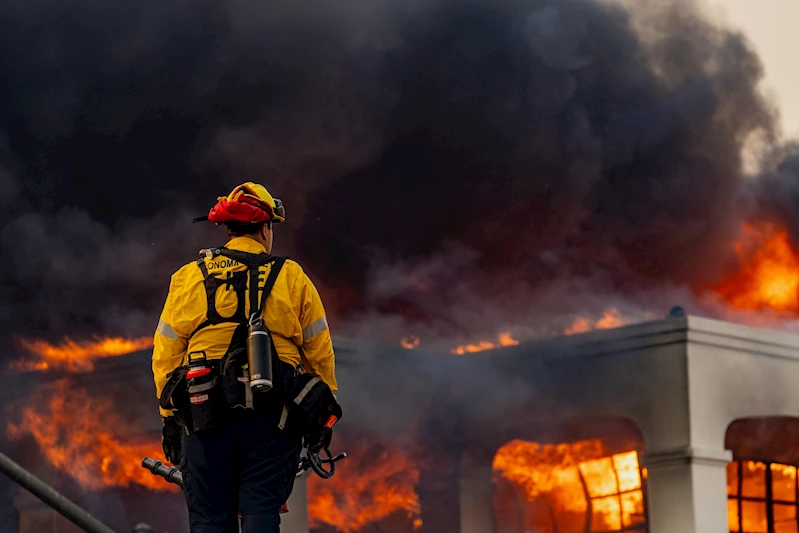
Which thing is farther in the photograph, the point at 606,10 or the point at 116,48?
the point at 606,10

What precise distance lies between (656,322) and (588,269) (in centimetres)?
432

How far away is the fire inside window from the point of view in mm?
13102

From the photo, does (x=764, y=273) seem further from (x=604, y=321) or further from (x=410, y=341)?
(x=410, y=341)

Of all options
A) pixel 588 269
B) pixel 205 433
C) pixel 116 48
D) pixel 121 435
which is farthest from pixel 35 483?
pixel 588 269

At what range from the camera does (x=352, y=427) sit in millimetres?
12828

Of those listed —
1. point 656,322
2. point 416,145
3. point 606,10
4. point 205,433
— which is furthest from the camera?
point 606,10

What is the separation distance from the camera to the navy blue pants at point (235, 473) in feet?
14.1

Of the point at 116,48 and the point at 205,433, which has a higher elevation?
the point at 116,48

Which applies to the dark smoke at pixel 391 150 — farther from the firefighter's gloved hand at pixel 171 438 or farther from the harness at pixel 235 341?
the harness at pixel 235 341

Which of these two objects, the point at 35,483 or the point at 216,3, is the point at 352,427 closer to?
the point at 216,3

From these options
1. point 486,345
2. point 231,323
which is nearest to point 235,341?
point 231,323

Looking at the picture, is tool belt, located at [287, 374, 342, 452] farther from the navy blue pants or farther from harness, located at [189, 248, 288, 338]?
harness, located at [189, 248, 288, 338]

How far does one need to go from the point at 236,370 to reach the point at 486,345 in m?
10.1

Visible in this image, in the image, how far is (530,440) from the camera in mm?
13547
